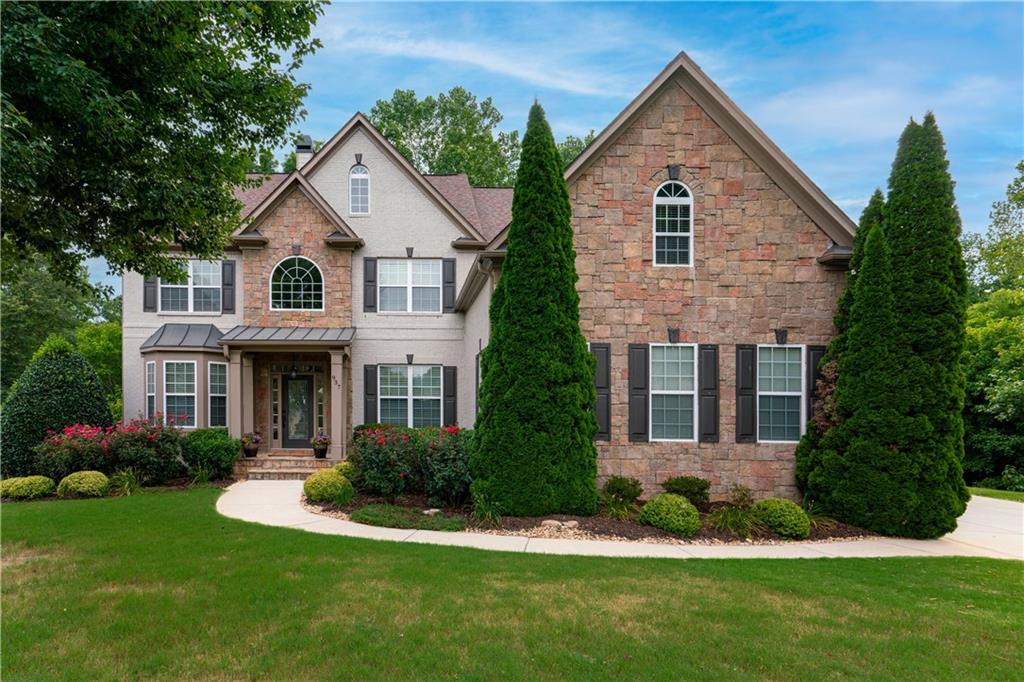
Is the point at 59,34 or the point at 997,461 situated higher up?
the point at 59,34

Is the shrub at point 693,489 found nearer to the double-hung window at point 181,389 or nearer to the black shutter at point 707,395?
the black shutter at point 707,395

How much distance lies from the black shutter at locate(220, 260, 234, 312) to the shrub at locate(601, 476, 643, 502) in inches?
445

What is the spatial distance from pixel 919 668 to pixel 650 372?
6232mm

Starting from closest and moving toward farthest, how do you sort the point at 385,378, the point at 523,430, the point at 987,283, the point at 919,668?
the point at 919,668
the point at 523,430
the point at 385,378
the point at 987,283

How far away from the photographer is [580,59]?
9.31 meters

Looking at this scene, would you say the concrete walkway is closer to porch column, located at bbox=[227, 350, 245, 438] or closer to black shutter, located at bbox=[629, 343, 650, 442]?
black shutter, located at bbox=[629, 343, 650, 442]

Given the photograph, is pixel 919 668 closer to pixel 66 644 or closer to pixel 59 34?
pixel 66 644

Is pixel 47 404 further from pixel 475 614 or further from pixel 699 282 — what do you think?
pixel 699 282

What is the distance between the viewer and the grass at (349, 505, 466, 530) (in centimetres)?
840

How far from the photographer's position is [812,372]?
33.0ft

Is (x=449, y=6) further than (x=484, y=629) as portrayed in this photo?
Yes

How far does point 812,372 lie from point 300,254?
12584 millimetres

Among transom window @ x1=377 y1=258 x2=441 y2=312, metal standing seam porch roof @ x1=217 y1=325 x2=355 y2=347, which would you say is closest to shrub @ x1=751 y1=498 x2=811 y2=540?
transom window @ x1=377 y1=258 x2=441 y2=312

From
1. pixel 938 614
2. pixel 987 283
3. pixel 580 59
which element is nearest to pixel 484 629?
pixel 938 614
